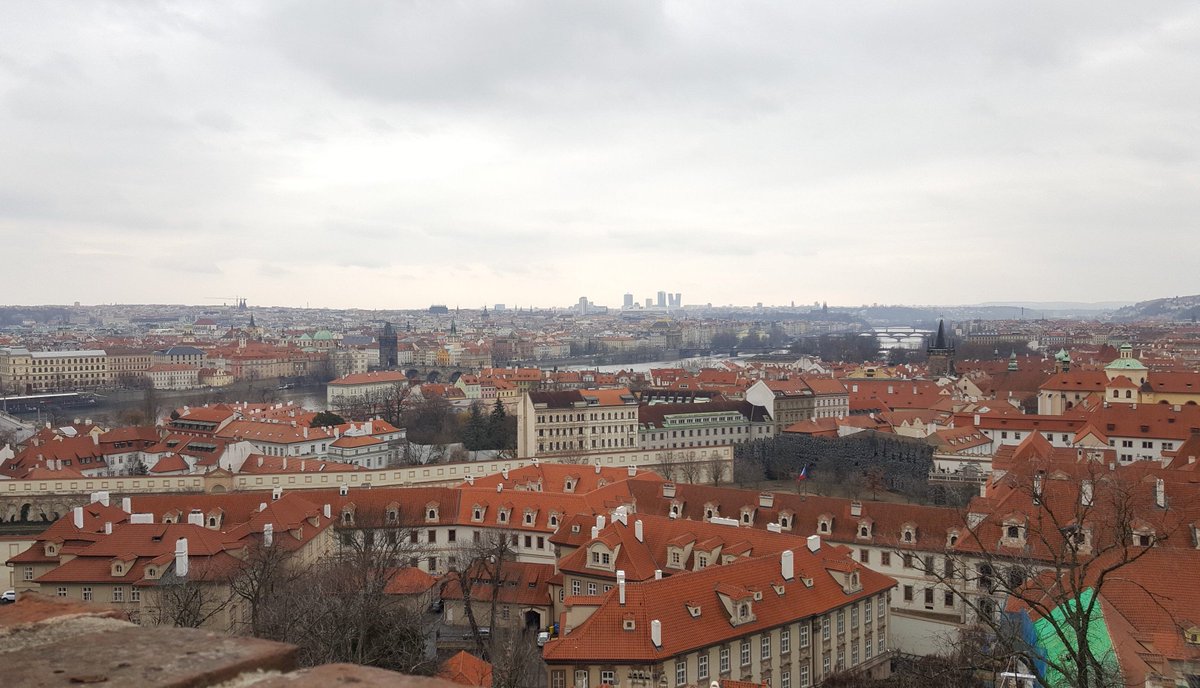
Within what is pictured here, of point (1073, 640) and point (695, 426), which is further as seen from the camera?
point (695, 426)

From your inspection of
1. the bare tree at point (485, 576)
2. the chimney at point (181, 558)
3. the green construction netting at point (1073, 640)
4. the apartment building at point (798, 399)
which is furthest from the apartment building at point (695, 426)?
the green construction netting at point (1073, 640)

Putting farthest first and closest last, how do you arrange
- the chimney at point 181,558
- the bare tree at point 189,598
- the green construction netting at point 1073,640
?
the chimney at point 181,558, the bare tree at point 189,598, the green construction netting at point 1073,640

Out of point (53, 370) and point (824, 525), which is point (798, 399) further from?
point (53, 370)

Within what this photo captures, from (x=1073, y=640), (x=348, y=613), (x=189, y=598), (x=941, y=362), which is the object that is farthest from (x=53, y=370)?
(x=1073, y=640)

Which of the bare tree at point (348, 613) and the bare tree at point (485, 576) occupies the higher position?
the bare tree at point (348, 613)

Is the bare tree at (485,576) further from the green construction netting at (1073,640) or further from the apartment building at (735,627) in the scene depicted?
the green construction netting at (1073,640)

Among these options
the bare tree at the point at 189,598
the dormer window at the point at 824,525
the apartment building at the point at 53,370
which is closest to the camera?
the bare tree at the point at 189,598

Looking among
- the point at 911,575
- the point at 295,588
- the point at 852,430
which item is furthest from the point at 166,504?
the point at 852,430

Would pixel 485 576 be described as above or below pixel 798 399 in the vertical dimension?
below
